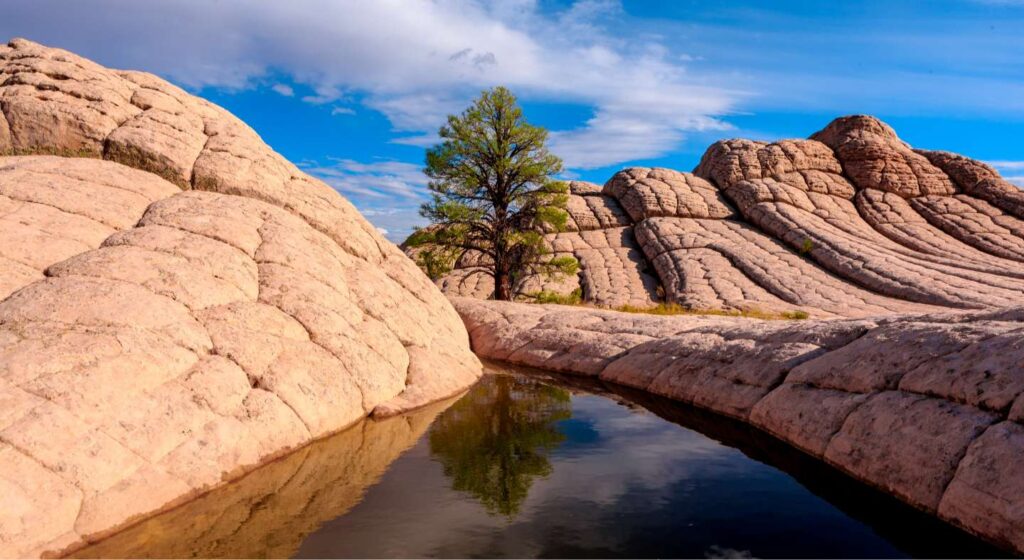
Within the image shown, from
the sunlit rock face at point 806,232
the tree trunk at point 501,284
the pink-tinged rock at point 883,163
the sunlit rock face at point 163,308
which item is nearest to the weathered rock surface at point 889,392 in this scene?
the sunlit rock face at point 163,308

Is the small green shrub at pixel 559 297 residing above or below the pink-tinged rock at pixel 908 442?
above

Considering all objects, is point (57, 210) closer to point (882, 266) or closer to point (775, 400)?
point (775, 400)

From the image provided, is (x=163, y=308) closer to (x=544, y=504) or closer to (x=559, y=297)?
(x=544, y=504)

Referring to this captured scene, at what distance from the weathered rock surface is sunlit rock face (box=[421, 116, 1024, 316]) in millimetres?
14783

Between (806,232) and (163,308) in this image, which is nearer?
(163,308)

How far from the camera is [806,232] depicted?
32.8 metres

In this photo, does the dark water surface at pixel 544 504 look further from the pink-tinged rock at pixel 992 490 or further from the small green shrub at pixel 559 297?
the small green shrub at pixel 559 297

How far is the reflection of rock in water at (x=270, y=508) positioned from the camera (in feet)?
16.9

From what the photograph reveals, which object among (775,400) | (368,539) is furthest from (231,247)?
(775,400)

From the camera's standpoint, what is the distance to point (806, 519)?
5.90m

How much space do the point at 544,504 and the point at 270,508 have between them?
2647 mm

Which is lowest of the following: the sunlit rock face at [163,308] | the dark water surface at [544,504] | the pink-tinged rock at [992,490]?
the dark water surface at [544,504]

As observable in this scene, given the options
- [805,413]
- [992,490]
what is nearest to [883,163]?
[805,413]

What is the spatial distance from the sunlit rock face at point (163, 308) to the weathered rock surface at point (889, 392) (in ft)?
14.4
